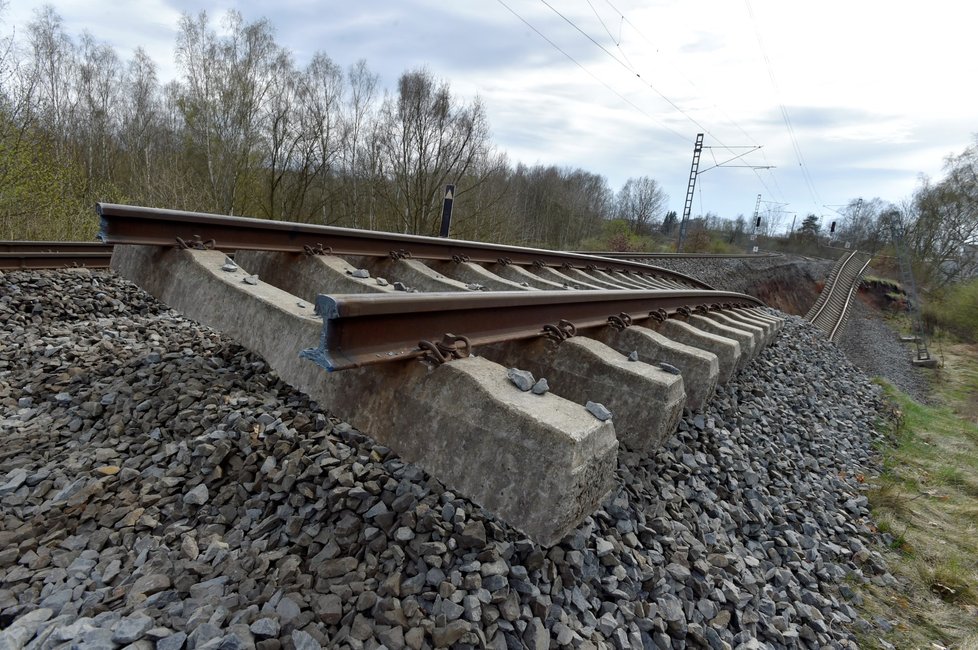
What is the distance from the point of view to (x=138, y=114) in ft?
93.3

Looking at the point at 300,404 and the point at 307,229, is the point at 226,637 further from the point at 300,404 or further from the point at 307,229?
the point at 307,229

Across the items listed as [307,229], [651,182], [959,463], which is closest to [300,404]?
[307,229]

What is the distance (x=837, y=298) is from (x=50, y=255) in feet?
124

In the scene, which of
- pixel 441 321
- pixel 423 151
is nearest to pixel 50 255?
pixel 441 321

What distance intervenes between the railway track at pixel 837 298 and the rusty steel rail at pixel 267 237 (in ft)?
68.8

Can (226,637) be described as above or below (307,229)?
below

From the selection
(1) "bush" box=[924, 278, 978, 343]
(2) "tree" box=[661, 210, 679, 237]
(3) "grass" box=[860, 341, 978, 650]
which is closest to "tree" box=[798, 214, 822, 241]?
(2) "tree" box=[661, 210, 679, 237]

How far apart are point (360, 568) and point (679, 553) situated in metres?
1.46

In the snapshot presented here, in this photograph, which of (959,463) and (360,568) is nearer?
(360,568)

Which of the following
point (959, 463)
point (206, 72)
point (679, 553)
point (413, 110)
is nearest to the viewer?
point (679, 553)

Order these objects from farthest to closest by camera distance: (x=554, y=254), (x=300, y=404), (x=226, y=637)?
(x=554, y=254) → (x=300, y=404) → (x=226, y=637)

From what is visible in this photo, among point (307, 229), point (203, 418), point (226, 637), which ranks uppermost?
point (307, 229)

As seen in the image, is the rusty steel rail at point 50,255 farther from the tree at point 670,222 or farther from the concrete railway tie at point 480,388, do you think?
the tree at point 670,222

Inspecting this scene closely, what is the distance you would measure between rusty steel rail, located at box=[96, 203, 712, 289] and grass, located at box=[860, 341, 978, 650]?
4119 mm
